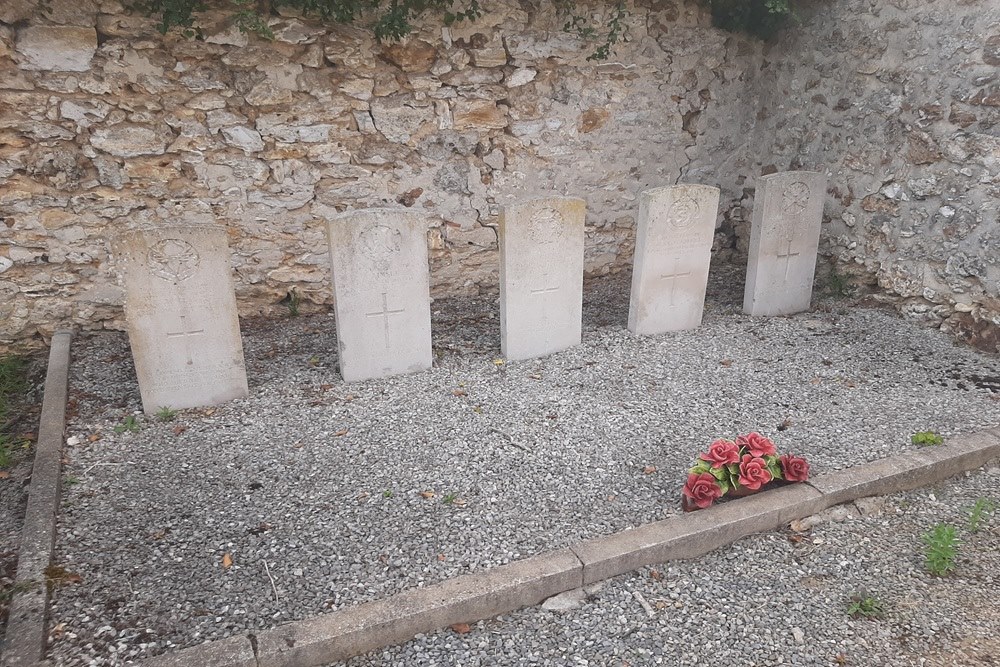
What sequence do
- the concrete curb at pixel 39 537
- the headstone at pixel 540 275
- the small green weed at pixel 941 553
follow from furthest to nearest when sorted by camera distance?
the headstone at pixel 540 275 → the small green weed at pixel 941 553 → the concrete curb at pixel 39 537

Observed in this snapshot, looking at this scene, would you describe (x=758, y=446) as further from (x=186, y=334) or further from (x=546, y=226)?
(x=186, y=334)

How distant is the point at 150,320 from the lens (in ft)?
12.7

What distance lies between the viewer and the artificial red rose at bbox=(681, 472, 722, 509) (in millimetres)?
3021

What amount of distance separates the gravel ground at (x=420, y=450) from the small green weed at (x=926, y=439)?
11 cm

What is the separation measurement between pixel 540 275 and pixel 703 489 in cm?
209

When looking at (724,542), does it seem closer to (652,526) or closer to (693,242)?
(652,526)

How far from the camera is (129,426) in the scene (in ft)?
12.6

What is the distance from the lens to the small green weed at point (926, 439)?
3650 mm

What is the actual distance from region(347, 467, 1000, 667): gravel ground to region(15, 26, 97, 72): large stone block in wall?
4.28m

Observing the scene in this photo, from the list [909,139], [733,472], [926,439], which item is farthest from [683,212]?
[733,472]

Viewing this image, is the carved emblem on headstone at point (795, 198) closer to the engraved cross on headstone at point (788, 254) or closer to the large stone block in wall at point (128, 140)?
the engraved cross on headstone at point (788, 254)

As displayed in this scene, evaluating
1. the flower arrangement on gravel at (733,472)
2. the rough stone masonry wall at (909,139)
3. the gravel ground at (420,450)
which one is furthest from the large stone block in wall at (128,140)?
the rough stone masonry wall at (909,139)

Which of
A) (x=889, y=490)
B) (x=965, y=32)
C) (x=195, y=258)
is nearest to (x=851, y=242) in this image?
(x=965, y=32)

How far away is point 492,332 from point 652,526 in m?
2.61
